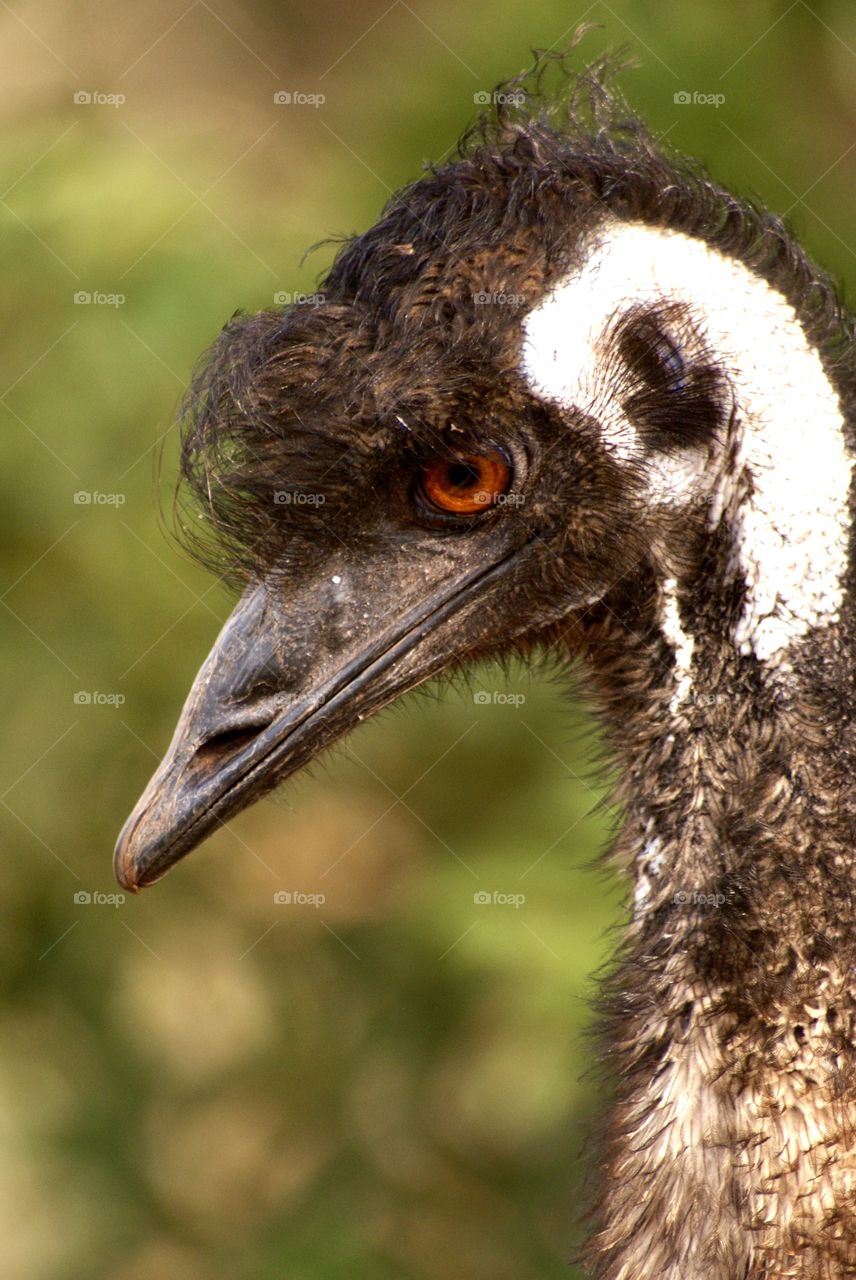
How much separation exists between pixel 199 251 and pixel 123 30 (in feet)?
7.83

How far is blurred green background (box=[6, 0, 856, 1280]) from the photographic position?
457 centimetres

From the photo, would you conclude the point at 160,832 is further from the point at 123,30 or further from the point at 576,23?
the point at 123,30

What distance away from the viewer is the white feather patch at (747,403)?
236cm

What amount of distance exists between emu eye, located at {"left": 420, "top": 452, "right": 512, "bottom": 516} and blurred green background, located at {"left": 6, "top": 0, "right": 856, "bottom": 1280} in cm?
198

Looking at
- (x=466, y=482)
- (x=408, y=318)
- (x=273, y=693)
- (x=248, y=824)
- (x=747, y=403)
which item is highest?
(x=747, y=403)

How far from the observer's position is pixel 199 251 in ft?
15.3

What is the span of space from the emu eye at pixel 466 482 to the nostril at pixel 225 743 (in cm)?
41

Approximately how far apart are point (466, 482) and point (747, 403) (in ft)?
1.33

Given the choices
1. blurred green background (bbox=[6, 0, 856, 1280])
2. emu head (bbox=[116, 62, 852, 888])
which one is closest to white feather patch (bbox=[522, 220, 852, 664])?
emu head (bbox=[116, 62, 852, 888])

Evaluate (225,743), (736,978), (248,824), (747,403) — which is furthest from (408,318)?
(248,824)

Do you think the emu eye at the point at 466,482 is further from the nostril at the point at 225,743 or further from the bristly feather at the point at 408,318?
the nostril at the point at 225,743

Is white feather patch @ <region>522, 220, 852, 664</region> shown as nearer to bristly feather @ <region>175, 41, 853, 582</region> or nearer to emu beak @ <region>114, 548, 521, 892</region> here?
bristly feather @ <region>175, 41, 853, 582</region>

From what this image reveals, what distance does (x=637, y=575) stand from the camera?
100 inches

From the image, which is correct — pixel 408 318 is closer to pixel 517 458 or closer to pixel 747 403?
pixel 517 458
